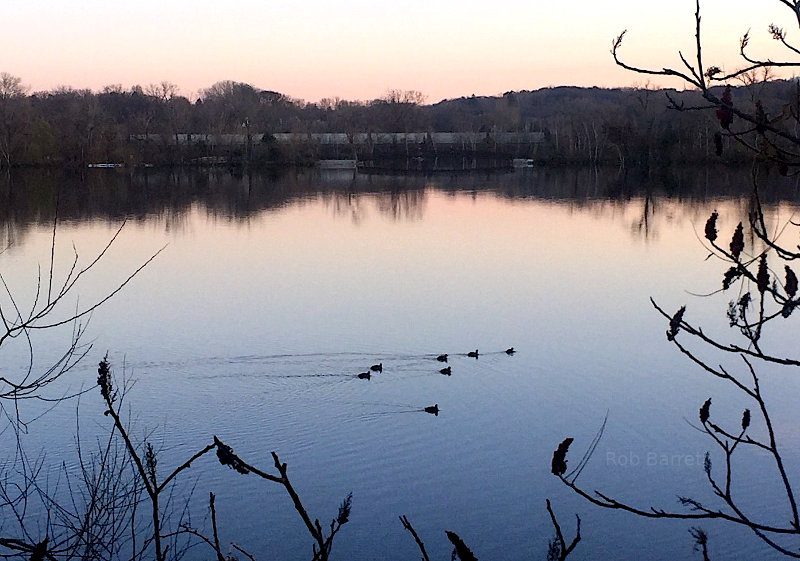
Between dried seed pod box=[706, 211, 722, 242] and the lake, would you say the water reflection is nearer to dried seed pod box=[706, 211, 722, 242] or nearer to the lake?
the lake

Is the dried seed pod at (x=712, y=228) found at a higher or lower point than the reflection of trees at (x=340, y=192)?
higher

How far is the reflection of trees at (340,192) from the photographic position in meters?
22.0

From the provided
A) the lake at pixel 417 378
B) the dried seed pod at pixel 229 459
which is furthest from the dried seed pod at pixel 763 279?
the lake at pixel 417 378

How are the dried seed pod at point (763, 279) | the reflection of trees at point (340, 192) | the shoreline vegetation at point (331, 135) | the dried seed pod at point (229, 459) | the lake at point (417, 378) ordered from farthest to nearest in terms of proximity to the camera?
the shoreline vegetation at point (331, 135) < the reflection of trees at point (340, 192) < the lake at point (417, 378) < the dried seed pod at point (763, 279) < the dried seed pod at point (229, 459)

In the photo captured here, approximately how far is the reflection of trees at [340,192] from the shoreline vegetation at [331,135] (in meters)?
3.95

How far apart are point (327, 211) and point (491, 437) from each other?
16.7m

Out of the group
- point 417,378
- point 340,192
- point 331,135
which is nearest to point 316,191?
point 340,192

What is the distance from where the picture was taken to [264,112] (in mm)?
70562

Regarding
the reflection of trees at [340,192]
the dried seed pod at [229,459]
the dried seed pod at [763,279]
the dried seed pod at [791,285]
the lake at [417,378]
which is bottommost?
the lake at [417,378]

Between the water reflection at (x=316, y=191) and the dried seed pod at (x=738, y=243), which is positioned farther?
the water reflection at (x=316, y=191)

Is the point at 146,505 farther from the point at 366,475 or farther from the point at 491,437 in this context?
the point at 491,437

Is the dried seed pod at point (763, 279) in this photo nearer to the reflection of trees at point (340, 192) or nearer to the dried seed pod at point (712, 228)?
the dried seed pod at point (712, 228)

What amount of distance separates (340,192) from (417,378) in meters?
22.4

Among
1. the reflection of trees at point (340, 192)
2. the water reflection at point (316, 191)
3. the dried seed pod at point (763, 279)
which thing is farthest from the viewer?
the water reflection at point (316, 191)
